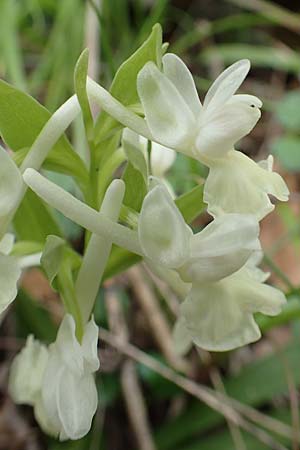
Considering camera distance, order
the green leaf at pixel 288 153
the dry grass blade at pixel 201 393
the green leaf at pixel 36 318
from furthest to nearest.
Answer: the green leaf at pixel 288 153 < the green leaf at pixel 36 318 < the dry grass blade at pixel 201 393

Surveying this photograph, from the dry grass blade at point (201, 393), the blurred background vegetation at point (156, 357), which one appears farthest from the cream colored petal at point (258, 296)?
the dry grass blade at point (201, 393)

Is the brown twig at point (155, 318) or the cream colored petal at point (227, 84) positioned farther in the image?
the brown twig at point (155, 318)

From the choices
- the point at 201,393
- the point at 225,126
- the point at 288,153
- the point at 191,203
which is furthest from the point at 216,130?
the point at 288,153

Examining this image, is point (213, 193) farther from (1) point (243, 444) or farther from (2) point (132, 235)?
(1) point (243, 444)

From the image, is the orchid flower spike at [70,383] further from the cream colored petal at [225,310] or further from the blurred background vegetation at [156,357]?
the blurred background vegetation at [156,357]

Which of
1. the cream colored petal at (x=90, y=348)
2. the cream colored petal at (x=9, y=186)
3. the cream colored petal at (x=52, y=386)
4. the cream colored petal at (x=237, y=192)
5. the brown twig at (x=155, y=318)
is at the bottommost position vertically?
the brown twig at (x=155, y=318)

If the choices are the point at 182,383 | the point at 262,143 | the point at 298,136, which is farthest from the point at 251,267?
the point at 262,143

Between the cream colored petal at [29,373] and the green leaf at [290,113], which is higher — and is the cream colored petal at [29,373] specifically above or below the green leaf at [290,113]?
above
